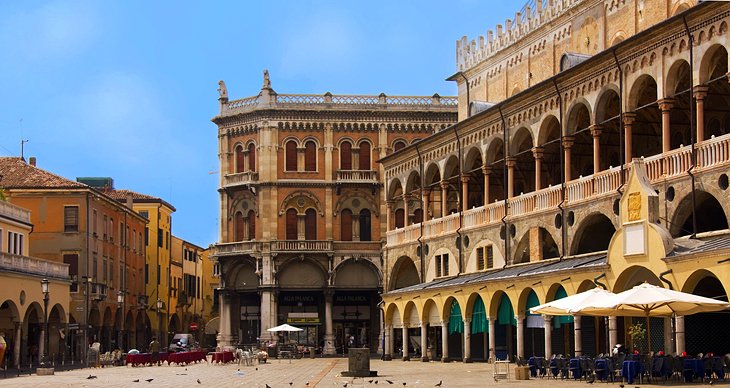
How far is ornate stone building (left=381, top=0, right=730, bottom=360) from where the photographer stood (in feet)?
118

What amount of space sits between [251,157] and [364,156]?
7902 millimetres

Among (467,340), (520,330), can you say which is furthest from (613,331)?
(467,340)

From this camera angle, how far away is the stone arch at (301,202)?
274 feet

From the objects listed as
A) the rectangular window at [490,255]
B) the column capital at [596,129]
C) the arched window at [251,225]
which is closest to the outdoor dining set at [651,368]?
the column capital at [596,129]

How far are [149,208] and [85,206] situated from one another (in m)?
28.5

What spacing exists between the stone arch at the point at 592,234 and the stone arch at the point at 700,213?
4299 millimetres

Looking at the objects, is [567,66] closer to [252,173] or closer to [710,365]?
[710,365]

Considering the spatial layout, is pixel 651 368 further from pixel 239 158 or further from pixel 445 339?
pixel 239 158

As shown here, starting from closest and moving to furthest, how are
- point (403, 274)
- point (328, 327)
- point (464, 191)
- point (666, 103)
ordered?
point (666, 103)
point (464, 191)
point (403, 274)
point (328, 327)

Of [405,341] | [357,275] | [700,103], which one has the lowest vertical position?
[405,341]

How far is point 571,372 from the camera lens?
36781mm

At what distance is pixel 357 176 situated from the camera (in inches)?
3300

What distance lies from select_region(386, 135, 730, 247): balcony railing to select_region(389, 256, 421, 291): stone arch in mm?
1767

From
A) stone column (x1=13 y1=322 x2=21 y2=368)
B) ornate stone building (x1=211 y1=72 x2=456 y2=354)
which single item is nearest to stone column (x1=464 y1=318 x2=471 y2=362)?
stone column (x1=13 y1=322 x2=21 y2=368)
